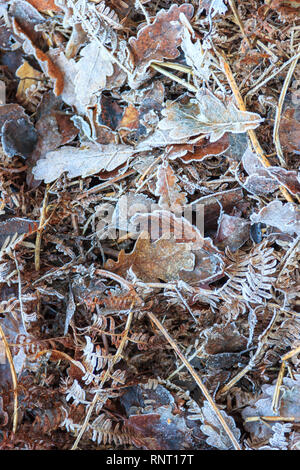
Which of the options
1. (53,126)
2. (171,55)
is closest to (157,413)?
(53,126)

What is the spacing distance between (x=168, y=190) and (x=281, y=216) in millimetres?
506

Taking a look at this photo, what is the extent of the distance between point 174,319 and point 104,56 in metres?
1.28

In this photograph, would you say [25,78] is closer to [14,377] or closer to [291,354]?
[14,377]

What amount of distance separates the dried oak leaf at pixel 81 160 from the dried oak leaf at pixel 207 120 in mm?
236

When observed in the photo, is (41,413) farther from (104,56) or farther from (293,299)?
(104,56)

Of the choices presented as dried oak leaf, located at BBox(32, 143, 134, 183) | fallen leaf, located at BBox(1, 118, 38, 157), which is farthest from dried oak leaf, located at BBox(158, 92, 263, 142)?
fallen leaf, located at BBox(1, 118, 38, 157)

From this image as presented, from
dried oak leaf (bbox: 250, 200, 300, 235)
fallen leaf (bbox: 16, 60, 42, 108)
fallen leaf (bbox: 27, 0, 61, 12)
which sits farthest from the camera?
fallen leaf (bbox: 16, 60, 42, 108)

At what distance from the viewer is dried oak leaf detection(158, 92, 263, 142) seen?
189 cm

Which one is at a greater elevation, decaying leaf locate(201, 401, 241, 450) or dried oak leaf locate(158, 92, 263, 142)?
dried oak leaf locate(158, 92, 263, 142)

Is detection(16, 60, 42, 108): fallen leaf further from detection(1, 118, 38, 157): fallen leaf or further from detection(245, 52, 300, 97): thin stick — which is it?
detection(245, 52, 300, 97): thin stick

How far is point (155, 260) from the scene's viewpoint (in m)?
1.98

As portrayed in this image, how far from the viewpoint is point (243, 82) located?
1934 millimetres

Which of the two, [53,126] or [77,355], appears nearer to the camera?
[77,355]

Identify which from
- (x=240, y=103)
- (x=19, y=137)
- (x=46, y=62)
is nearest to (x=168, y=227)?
(x=240, y=103)
